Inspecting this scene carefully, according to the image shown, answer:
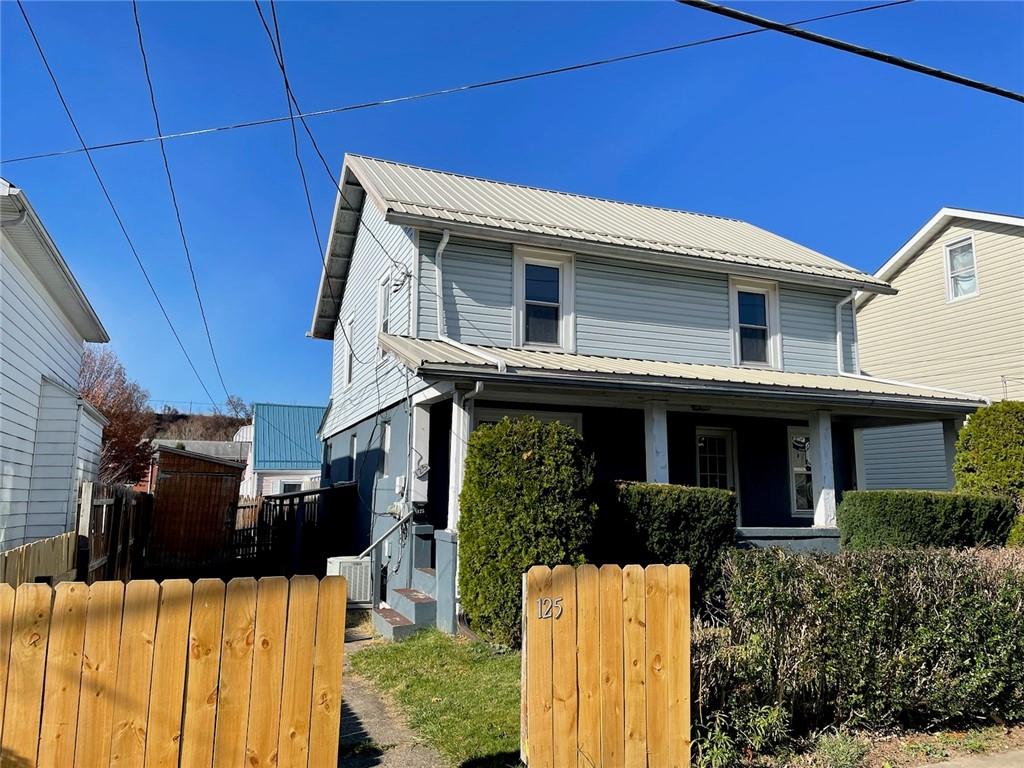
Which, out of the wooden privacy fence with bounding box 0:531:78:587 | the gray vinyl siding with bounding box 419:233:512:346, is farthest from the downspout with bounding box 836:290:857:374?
the wooden privacy fence with bounding box 0:531:78:587

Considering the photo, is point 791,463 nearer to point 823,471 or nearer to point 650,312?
point 823,471

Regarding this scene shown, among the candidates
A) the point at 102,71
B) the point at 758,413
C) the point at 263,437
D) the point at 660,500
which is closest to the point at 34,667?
the point at 660,500

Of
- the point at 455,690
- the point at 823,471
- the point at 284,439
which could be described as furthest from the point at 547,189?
the point at 284,439

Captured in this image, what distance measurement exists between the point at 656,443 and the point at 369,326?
6811 mm

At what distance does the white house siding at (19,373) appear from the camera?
8797 mm

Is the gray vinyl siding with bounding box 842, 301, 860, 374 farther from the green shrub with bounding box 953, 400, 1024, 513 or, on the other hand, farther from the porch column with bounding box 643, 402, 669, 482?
the porch column with bounding box 643, 402, 669, 482

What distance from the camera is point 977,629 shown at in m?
5.11

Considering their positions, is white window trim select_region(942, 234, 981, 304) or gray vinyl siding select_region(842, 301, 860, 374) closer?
gray vinyl siding select_region(842, 301, 860, 374)

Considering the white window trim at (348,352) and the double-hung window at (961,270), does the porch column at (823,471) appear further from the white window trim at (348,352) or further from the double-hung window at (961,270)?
the white window trim at (348,352)

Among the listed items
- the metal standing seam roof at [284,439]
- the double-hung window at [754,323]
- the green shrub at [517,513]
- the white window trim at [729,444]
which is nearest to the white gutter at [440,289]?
the green shrub at [517,513]

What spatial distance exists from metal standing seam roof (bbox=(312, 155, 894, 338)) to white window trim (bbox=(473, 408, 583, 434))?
288cm

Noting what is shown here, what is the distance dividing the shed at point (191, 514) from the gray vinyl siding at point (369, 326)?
2972mm

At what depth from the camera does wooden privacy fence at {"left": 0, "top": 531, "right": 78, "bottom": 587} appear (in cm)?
555

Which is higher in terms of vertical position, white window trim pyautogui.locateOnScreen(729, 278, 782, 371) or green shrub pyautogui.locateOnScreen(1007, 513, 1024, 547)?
white window trim pyautogui.locateOnScreen(729, 278, 782, 371)
